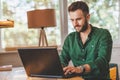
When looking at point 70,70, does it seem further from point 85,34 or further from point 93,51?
point 85,34

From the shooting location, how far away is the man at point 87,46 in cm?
177

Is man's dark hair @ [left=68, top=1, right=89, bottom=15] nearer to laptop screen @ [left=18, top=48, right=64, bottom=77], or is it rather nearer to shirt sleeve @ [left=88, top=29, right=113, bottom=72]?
shirt sleeve @ [left=88, top=29, right=113, bottom=72]

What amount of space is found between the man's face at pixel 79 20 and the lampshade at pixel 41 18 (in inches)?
38.9

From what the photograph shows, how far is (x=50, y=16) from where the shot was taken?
2.88 m

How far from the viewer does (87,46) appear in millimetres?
1905

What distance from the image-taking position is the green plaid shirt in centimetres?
176

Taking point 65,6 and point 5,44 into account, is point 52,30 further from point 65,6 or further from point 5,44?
point 5,44

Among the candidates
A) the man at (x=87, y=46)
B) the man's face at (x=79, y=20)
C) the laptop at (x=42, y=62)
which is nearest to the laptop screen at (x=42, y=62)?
the laptop at (x=42, y=62)

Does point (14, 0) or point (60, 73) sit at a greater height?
point (14, 0)

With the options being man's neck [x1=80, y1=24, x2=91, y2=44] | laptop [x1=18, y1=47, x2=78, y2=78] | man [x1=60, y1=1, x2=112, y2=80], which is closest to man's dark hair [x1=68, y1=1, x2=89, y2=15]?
man [x1=60, y1=1, x2=112, y2=80]

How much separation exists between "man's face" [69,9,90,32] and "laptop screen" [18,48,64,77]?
46 centimetres

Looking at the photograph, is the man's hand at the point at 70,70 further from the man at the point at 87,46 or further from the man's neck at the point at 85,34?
the man's neck at the point at 85,34

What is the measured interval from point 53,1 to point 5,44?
885 millimetres

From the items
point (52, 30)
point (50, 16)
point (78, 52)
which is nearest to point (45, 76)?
point (78, 52)
